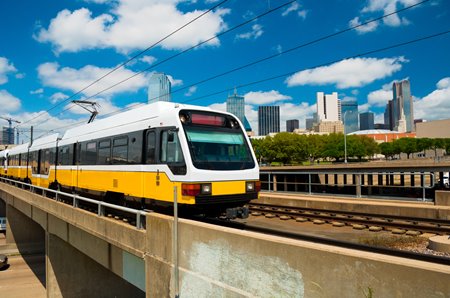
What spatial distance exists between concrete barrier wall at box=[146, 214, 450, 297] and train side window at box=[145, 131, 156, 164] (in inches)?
101

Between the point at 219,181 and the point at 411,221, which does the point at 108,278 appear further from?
the point at 411,221

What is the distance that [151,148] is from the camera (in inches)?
366

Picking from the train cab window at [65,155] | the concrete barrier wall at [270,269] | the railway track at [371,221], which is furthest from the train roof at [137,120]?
the railway track at [371,221]

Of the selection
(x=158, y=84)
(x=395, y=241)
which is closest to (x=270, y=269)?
(x=395, y=241)

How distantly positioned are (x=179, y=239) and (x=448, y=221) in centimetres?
698

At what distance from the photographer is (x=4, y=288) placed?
22.4 metres

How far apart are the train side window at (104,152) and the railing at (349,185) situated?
6.69m

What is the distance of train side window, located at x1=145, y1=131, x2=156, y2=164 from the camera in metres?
9.15

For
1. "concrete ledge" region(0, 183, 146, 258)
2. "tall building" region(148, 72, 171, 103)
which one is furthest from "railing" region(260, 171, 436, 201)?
"tall building" region(148, 72, 171, 103)

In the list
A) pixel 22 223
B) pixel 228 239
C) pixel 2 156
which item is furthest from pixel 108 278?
pixel 2 156

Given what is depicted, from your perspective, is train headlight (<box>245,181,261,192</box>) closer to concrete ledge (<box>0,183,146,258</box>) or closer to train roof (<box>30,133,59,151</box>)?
concrete ledge (<box>0,183,146,258</box>)

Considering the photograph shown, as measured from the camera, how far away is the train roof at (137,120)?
902 centimetres

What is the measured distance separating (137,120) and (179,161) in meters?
2.86

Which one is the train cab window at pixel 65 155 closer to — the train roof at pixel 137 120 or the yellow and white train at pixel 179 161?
the train roof at pixel 137 120
